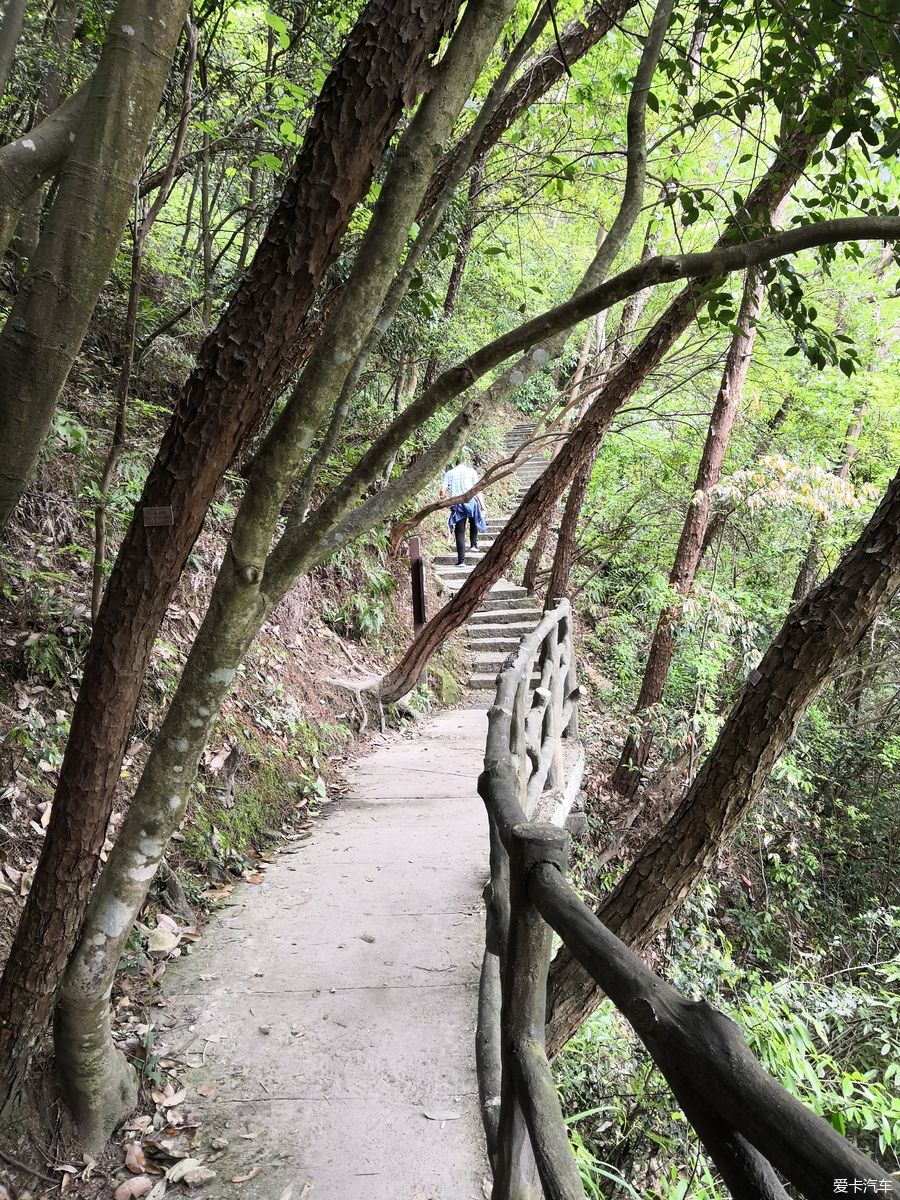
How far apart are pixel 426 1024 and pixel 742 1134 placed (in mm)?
2496

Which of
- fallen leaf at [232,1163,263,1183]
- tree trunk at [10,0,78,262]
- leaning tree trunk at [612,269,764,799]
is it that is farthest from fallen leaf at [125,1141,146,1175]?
leaning tree trunk at [612,269,764,799]

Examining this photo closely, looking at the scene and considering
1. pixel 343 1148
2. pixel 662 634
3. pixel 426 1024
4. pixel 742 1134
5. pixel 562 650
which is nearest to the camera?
pixel 742 1134

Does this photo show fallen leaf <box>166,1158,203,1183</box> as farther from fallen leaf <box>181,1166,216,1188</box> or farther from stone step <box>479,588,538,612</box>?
stone step <box>479,588,538,612</box>

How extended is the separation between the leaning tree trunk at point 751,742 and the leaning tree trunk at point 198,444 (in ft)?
6.91

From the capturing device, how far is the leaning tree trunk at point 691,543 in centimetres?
845

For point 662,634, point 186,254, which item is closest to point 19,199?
point 186,254

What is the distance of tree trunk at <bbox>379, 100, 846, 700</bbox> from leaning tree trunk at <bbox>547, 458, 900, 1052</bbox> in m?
3.16

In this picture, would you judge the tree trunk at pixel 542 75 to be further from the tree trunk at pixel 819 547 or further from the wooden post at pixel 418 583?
the tree trunk at pixel 819 547

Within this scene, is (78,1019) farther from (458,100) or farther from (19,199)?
(458,100)

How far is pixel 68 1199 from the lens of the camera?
2.33 metres

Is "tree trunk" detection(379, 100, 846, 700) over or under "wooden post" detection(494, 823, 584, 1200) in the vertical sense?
over

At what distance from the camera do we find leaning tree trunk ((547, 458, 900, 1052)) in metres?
2.86

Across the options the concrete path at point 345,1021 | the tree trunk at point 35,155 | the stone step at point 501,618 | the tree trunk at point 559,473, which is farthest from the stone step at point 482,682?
the tree trunk at point 35,155

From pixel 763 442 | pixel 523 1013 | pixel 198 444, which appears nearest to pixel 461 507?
pixel 763 442
